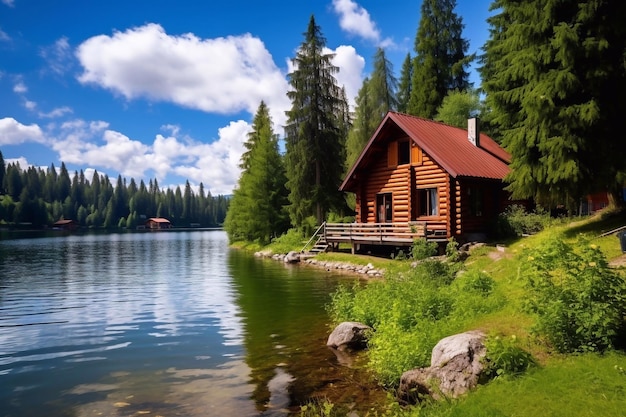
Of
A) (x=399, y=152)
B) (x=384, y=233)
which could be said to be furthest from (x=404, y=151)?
(x=384, y=233)

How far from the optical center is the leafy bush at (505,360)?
6855 millimetres

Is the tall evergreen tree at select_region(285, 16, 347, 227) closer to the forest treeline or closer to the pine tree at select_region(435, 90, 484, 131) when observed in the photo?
the forest treeline

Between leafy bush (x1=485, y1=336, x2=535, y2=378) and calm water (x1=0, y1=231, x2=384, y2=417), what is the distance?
2.19 metres

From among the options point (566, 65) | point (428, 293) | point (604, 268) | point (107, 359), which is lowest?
point (107, 359)

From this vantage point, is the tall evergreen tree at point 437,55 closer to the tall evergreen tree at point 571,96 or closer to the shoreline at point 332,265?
the shoreline at point 332,265

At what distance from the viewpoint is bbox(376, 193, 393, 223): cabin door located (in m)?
30.0

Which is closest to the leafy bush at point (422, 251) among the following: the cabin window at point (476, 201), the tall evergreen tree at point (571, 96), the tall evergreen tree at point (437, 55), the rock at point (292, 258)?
the tall evergreen tree at point (571, 96)

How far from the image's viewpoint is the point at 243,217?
48.2m

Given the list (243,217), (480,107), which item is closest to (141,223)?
(243,217)

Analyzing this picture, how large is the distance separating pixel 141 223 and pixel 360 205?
166 m

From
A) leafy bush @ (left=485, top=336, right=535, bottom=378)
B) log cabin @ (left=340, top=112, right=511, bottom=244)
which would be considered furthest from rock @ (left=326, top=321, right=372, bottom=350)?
log cabin @ (left=340, top=112, right=511, bottom=244)

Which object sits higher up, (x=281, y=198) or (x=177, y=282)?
(x=281, y=198)

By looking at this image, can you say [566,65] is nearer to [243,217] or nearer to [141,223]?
[243,217]

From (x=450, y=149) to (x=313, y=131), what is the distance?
44.2ft
